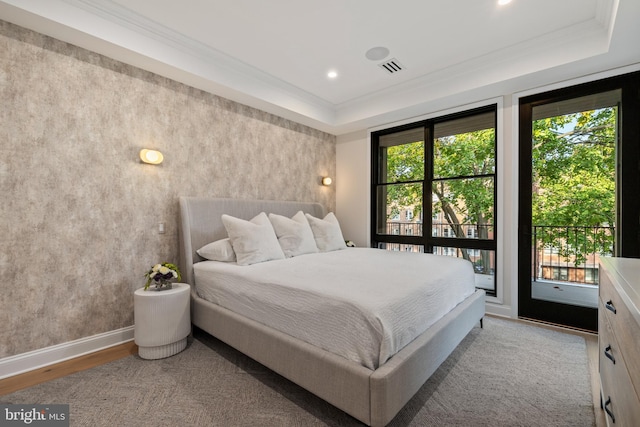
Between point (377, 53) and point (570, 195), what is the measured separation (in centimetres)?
251

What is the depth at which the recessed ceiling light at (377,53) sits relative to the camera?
2.85m

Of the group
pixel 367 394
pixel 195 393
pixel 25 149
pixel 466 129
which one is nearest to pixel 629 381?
pixel 367 394

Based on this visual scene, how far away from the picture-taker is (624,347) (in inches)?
39.6

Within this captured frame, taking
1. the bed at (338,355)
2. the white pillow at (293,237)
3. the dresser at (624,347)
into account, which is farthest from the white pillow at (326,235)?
the dresser at (624,347)

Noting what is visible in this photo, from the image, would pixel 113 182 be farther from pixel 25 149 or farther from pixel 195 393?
pixel 195 393

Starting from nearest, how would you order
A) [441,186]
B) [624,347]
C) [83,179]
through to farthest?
[624,347]
[83,179]
[441,186]

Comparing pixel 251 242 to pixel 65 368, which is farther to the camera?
pixel 251 242

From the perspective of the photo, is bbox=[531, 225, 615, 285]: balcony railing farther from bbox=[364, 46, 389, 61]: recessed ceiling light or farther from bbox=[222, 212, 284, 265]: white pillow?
bbox=[222, 212, 284, 265]: white pillow

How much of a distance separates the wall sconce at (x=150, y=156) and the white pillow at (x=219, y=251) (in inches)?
36.9

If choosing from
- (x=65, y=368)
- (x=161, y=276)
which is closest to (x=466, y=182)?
(x=161, y=276)

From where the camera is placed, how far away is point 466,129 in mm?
3656

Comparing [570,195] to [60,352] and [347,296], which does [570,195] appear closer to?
[347,296]

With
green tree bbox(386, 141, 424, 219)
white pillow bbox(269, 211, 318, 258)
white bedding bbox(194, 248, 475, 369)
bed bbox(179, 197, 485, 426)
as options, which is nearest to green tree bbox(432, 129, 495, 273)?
green tree bbox(386, 141, 424, 219)

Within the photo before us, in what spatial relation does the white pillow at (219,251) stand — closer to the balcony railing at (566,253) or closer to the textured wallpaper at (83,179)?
the textured wallpaper at (83,179)
